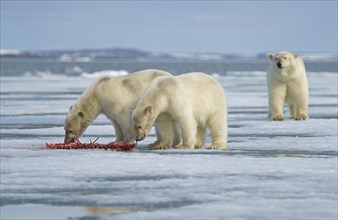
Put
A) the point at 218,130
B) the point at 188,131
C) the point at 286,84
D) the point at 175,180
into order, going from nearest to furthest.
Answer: the point at 175,180 → the point at 188,131 → the point at 218,130 → the point at 286,84

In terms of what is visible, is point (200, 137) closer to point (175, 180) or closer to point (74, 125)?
point (74, 125)

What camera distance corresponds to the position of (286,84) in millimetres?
13867

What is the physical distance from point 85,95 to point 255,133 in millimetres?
2896

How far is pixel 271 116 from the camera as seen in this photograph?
1390 cm

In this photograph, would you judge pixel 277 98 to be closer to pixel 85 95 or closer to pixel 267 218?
pixel 85 95

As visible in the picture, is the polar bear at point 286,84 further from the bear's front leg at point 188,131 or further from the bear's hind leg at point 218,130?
the bear's front leg at point 188,131

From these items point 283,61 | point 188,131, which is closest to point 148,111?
point 188,131

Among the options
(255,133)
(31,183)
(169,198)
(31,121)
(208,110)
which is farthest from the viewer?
(31,121)

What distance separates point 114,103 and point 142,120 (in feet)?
2.38

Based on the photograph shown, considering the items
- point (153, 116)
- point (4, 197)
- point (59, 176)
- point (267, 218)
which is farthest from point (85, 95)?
point (267, 218)

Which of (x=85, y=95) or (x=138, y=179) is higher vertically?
(x=85, y=95)

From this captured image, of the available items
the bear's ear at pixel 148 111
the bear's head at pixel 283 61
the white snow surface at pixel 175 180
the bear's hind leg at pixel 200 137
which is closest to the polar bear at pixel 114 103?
the white snow surface at pixel 175 180

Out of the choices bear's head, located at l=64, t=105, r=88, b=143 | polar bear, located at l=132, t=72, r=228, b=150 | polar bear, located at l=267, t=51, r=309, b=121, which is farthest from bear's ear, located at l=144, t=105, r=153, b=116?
polar bear, located at l=267, t=51, r=309, b=121

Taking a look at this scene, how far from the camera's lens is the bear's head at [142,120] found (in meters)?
8.62
